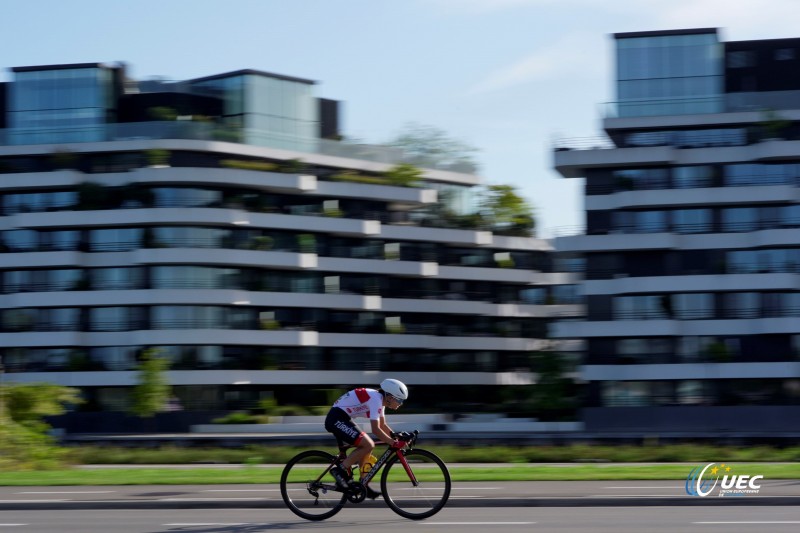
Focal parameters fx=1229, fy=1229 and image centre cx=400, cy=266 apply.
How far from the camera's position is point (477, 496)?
59.1 feet

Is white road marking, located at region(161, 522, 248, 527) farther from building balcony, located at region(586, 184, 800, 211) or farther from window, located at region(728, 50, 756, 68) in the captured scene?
window, located at region(728, 50, 756, 68)

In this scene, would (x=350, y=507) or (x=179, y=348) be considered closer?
(x=350, y=507)

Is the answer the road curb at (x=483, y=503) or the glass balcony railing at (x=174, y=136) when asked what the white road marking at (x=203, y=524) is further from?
the glass balcony railing at (x=174, y=136)

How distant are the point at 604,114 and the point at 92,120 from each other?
2946cm

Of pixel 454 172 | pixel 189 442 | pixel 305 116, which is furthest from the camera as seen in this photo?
pixel 454 172

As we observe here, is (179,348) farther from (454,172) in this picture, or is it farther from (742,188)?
(742,188)

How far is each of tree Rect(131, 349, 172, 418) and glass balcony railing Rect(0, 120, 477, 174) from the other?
44.9ft

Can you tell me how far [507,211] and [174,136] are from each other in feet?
78.7

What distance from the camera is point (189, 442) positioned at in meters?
56.0

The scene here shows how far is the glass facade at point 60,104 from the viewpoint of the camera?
234 feet

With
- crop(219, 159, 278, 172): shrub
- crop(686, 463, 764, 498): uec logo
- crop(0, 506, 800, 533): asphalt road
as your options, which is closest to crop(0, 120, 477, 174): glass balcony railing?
crop(219, 159, 278, 172): shrub

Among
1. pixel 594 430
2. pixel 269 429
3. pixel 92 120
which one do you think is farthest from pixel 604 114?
pixel 92 120

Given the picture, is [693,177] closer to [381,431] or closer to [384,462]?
[384,462]

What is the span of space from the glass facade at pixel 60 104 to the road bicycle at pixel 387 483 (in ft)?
192
